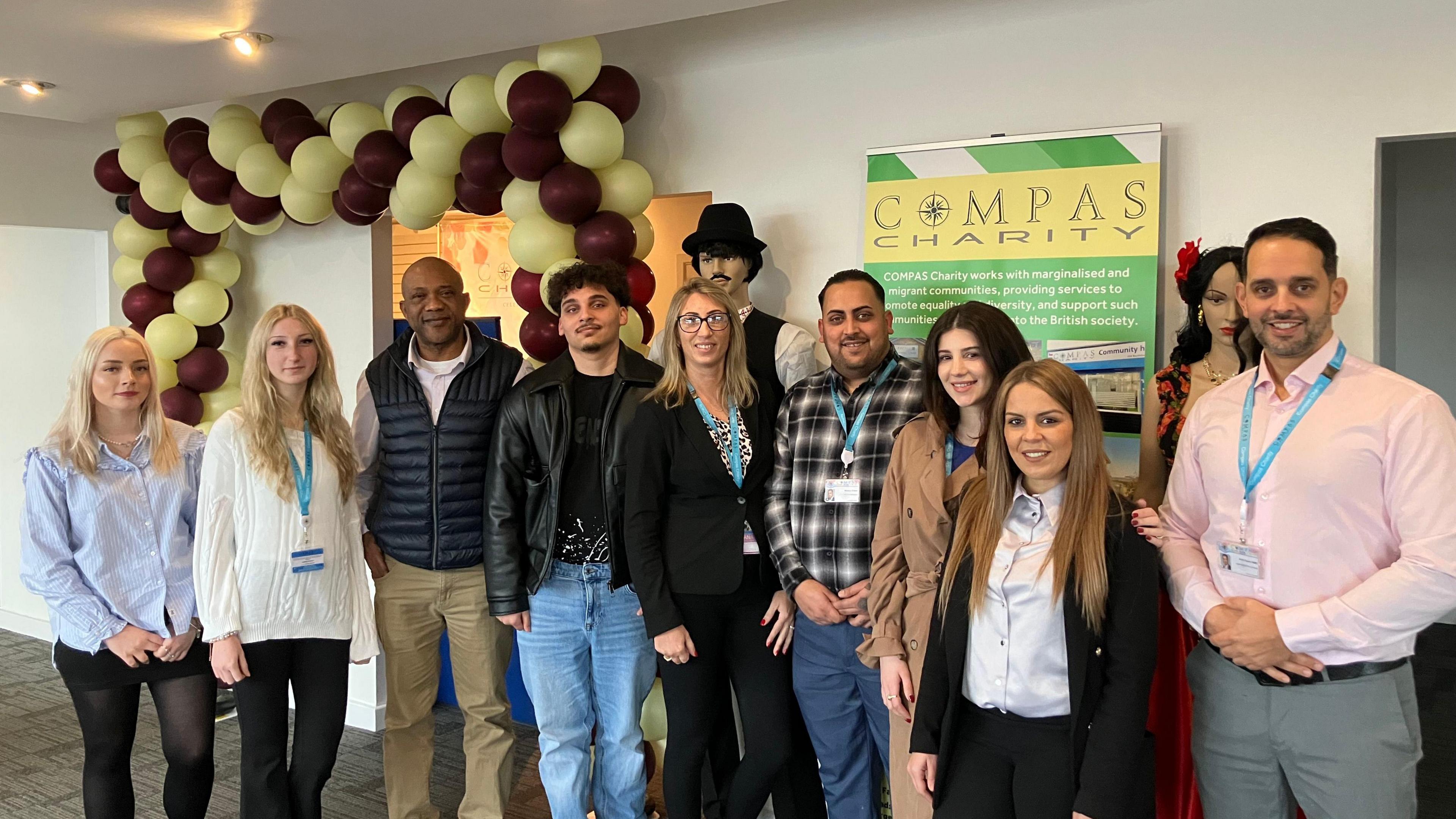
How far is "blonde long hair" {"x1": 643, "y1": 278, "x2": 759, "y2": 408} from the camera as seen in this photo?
2918mm

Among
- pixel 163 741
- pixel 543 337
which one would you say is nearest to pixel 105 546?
pixel 163 741

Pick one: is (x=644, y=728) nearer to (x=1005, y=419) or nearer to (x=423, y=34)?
(x=1005, y=419)

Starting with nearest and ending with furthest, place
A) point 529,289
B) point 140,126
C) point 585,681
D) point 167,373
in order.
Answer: point 585,681 → point 529,289 → point 167,373 → point 140,126

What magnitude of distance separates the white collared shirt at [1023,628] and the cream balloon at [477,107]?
2606 mm

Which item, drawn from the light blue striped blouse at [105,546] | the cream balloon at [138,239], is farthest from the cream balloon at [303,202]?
the light blue striped blouse at [105,546]

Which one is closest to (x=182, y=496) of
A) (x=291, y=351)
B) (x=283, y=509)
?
(x=283, y=509)

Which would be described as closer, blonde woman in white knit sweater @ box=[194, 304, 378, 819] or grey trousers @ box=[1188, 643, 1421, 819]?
grey trousers @ box=[1188, 643, 1421, 819]

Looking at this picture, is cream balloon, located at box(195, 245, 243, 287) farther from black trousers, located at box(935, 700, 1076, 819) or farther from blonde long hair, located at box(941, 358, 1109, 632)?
black trousers, located at box(935, 700, 1076, 819)

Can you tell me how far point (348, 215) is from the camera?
439cm

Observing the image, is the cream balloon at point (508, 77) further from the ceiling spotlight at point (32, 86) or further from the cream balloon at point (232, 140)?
the ceiling spotlight at point (32, 86)

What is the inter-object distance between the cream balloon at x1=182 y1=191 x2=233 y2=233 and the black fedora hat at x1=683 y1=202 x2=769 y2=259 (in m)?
2.42

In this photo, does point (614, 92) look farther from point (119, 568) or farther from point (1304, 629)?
point (1304, 629)

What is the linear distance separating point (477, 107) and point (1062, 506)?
2733 millimetres

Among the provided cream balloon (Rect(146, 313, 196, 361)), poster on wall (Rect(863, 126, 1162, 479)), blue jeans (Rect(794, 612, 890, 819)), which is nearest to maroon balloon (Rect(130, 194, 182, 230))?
cream balloon (Rect(146, 313, 196, 361))
